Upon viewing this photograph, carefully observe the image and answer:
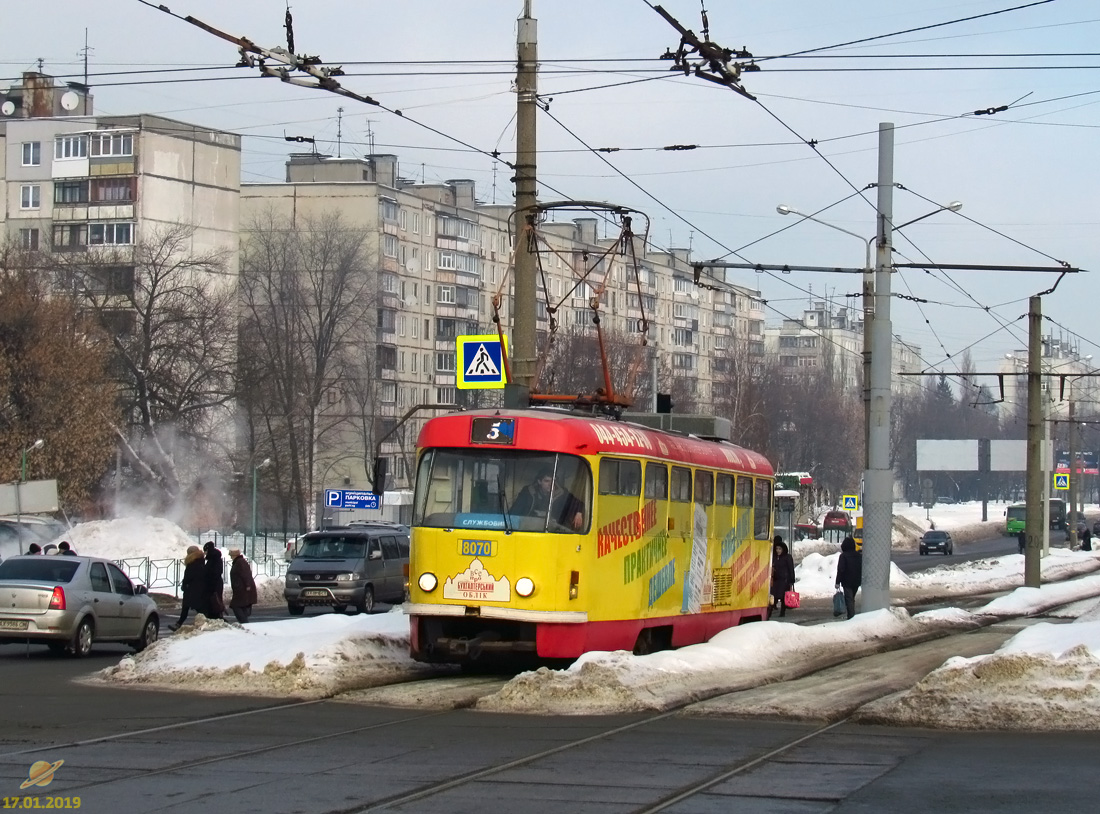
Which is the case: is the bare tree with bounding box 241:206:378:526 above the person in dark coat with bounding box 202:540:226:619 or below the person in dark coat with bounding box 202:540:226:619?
above

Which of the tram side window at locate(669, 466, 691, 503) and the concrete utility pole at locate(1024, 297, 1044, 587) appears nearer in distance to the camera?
the tram side window at locate(669, 466, 691, 503)

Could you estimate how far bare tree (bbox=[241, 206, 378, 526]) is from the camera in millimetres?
66000

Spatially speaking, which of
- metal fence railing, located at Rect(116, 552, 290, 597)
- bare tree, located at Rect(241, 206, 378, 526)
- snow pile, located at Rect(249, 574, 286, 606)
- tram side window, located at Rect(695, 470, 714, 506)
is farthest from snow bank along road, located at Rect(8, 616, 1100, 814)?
bare tree, located at Rect(241, 206, 378, 526)

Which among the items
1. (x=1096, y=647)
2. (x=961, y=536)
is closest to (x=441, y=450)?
(x=1096, y=647)

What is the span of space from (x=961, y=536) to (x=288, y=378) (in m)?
46.3

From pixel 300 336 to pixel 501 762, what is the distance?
212ft

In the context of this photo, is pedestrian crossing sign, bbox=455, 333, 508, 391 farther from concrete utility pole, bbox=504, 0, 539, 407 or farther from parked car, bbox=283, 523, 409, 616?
parked car, bbox=283, 523, 409, 616

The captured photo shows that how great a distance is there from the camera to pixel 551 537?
16.1 metres

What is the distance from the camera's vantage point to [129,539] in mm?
45250

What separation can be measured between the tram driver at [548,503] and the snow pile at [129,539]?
2881 centimetres

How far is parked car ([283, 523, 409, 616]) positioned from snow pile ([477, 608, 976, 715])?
41.6 feet

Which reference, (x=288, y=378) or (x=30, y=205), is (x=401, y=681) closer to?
(x=288, y=378)

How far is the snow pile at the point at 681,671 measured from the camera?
13.9 meters

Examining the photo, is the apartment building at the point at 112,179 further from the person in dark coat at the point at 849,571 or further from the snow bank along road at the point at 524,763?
the snow bank along road at the point at 524,763
